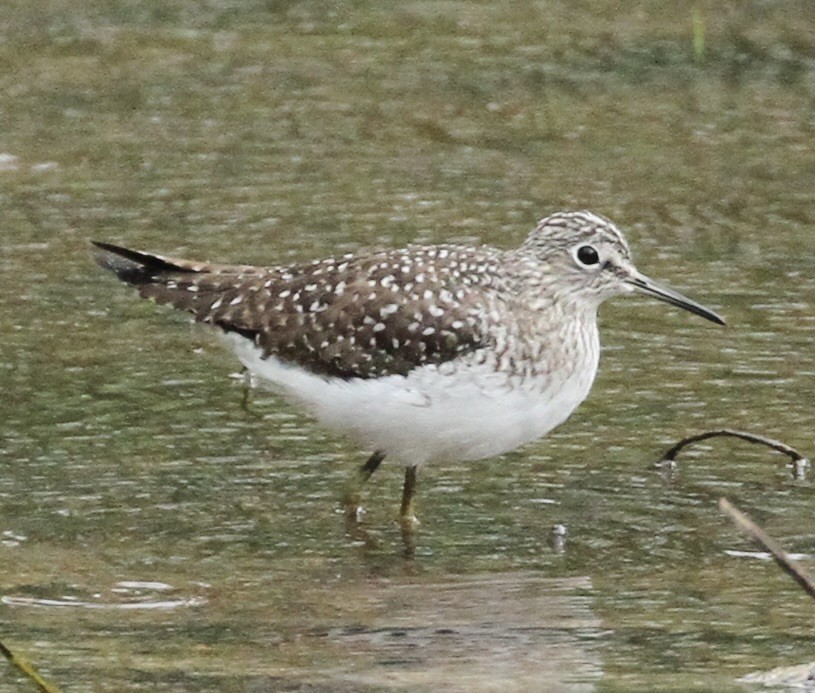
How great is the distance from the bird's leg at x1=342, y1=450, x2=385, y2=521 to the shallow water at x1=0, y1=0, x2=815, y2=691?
2.6 inches

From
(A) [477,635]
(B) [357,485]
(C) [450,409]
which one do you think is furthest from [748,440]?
(A) [477,635]

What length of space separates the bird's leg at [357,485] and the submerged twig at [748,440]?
3.78 feet

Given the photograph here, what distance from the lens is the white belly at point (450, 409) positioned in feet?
25.3

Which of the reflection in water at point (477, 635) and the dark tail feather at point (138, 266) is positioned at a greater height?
the dark tail feather at point (138, 266)

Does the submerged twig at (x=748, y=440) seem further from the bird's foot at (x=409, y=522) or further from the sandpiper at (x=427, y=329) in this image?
the bird's foot at (x=409, y=522)

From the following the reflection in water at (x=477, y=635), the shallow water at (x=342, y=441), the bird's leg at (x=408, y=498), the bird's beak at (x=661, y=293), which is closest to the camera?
the reflection in water at (x=477, y=635)

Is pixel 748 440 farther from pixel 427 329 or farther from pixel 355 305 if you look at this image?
pixel 355 305

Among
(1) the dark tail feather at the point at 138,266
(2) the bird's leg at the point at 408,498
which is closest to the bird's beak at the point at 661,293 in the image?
(2) the bird's leg at the point at 408,498

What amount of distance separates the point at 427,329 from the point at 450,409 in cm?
33

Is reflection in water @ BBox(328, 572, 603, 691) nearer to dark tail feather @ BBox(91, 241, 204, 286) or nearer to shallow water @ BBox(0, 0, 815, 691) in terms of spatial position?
shallow water @ BBox(0, 0, 815, 691)

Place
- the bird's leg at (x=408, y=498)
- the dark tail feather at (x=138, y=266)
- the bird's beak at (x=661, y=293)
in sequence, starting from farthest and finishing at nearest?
the dark tail feather at (x=138, y=266)
the bird's beak at (x=661, y=293)
the bird's leg at (x=408, y=498)

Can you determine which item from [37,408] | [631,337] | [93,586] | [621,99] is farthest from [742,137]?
[93,586]

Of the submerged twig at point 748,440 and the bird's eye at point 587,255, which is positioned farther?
the bird's eye at point 587,255

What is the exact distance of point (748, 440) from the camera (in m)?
8.12
